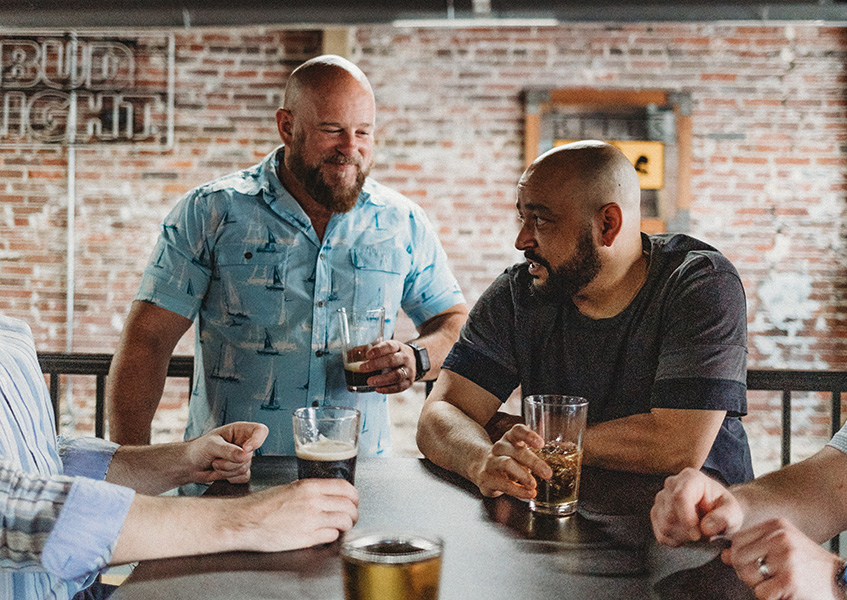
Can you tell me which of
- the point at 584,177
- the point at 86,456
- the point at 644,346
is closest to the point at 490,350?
the point at 644,346

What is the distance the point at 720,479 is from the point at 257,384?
46.0 inches

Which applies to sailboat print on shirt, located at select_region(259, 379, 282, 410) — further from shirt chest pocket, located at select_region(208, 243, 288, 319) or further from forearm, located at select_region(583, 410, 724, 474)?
forearm, located at select_region(583, 410, 724, 474)

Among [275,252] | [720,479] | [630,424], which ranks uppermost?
[275,252]

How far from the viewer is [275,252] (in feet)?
6.86

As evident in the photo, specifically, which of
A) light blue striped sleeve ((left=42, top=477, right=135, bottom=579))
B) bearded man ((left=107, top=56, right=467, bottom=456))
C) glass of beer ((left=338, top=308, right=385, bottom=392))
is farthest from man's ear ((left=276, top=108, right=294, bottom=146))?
light blue striped sleeve ((left=42, top=477, right=135, bottom=579))

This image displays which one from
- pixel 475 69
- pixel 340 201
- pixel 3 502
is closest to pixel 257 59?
pixel 475 69

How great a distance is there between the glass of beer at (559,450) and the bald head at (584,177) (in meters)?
0.66

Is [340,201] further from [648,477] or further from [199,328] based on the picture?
[648,477]

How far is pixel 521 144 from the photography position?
4133 millimetres

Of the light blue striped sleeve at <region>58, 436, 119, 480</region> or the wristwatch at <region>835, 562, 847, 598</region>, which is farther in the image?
the light blue striped sleeve at <region>58, 436, 119, 480</region>

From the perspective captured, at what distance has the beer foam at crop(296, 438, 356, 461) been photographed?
116cm

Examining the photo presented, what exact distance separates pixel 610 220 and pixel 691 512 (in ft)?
2.76

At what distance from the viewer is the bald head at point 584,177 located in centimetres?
175

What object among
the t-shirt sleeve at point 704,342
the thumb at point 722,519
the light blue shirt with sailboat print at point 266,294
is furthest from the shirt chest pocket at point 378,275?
the thumb at point 722,519
